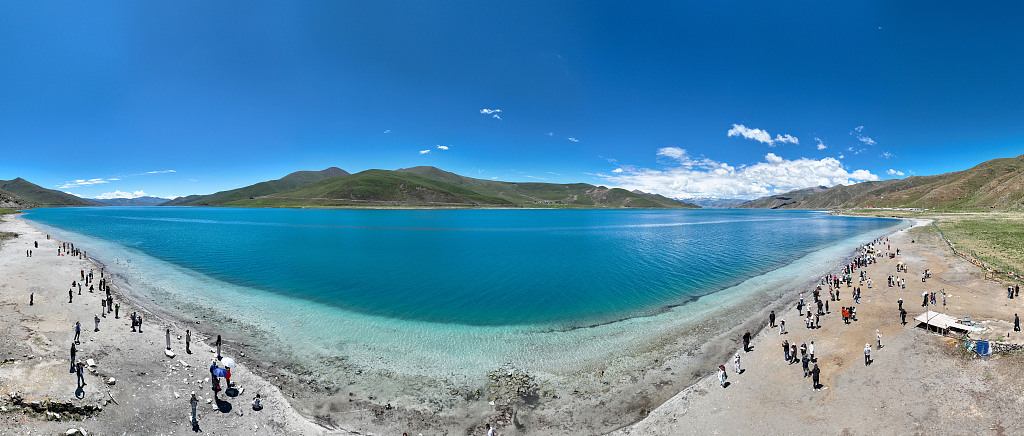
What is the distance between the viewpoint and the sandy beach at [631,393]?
58.9 ft

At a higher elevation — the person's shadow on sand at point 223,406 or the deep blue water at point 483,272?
the deep blue water at point 483,272

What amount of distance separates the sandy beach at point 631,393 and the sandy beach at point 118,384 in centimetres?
8

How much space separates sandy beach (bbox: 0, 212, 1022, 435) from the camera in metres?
17.9

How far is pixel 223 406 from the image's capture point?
64.0 feet

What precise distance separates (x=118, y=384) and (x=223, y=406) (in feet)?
22.8

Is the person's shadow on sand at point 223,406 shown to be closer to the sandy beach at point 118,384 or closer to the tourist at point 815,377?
the sandy beach at point 118,384

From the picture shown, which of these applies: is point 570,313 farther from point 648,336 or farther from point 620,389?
point 620,389

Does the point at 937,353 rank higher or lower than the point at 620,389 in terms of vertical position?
higher

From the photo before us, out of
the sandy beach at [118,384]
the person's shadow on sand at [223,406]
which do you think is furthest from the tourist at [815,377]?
the person's shadow on sand at [223,406]

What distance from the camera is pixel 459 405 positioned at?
66.3 feet

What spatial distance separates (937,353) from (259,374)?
1777 inches

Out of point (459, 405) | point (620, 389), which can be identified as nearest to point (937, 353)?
point (620, 389)

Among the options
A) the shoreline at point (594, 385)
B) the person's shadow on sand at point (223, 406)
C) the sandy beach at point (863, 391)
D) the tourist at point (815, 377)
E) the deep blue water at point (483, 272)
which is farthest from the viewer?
the deep blue water at point (483, 272)

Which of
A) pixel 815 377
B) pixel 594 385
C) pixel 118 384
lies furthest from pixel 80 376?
pixel 815 377
